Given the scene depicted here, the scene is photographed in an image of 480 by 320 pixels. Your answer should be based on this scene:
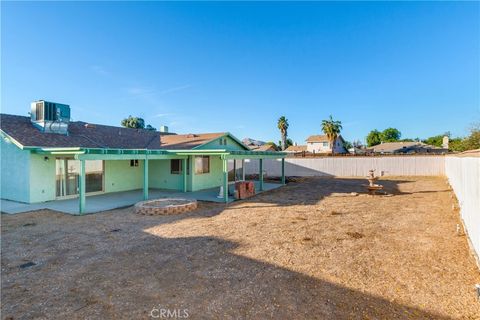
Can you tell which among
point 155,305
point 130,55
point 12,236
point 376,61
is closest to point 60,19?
point 130,55

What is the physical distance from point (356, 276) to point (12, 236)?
8976 mm

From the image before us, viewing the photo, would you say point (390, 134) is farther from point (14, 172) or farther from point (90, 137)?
point (14, 172)

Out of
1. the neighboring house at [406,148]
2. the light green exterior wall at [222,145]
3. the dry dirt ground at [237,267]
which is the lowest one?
the dry dirt ground at [237,267]

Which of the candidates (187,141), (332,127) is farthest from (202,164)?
(332,127)

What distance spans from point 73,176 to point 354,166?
2359cm

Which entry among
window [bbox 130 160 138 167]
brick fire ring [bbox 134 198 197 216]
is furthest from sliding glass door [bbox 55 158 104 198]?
brick fire ring [bbox 134 198 197 216]

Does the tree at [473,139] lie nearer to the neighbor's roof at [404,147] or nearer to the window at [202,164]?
the neighbor's roof at [404,147]

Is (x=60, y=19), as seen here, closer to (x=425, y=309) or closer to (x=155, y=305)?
(x=155, y=305)

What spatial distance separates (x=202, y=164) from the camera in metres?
15.7

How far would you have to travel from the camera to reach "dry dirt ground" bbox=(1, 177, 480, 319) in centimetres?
348

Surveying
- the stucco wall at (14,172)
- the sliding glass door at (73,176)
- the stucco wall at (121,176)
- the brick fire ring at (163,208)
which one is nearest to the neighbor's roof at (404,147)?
the stucco wall at (121,176)

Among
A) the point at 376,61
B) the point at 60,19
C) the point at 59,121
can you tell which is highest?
the point at 376,61

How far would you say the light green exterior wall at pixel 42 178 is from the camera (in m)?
10.9

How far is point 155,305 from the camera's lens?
11.6 feet
